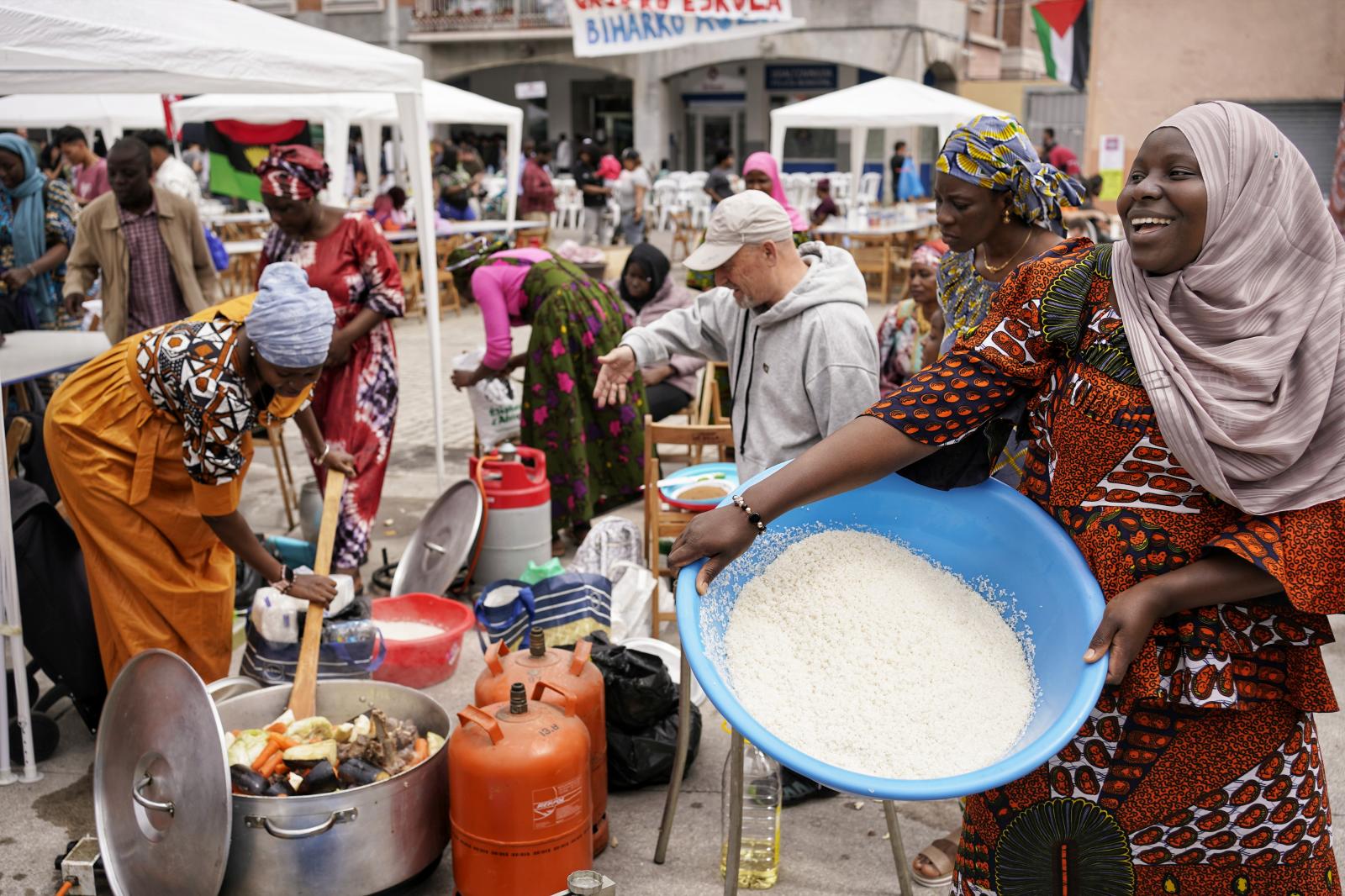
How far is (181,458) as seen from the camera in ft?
10.7

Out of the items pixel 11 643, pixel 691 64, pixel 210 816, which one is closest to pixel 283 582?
pixel 210 816

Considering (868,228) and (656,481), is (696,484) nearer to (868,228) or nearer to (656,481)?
(656,481)

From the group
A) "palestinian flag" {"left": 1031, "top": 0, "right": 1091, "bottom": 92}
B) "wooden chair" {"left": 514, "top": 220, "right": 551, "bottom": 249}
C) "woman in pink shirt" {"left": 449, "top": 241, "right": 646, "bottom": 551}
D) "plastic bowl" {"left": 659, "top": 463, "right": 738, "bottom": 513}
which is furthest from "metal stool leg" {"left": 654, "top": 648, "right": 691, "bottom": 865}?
"palestinian flag" {"left": 1031, "top": 0, "right": 1091, "bottom": 92}

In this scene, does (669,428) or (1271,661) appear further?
(669,428)

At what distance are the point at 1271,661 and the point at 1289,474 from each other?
28 centimetres

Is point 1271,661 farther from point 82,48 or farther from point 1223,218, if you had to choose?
point 82,48

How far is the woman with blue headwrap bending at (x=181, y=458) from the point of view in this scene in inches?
117

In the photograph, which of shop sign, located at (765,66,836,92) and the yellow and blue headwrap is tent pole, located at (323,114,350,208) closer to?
the yellow and blue headwrap

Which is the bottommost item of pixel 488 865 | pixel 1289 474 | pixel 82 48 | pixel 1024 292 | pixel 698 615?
pixel 488 865

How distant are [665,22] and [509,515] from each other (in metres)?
4.80

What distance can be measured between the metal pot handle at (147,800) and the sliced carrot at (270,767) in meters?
0.22

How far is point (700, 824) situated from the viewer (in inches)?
126

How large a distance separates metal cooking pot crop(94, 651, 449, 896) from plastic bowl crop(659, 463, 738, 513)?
190 centimetres

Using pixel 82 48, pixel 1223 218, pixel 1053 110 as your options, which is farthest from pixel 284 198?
pixel 1053 110
